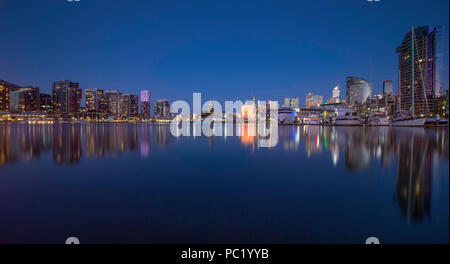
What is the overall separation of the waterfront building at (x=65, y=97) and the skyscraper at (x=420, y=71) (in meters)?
131

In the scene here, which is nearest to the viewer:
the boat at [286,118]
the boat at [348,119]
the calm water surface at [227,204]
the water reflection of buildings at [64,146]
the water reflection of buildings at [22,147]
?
the calm water surface at [227,204]

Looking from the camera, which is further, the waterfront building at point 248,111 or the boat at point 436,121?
the waterfront building at point 248,111

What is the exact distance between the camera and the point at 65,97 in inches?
4109

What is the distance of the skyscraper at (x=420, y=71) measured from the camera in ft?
124

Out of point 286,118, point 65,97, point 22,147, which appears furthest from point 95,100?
point 22,147

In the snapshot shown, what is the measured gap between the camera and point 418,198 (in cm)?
493

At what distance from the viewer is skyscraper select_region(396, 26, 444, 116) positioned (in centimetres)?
3784

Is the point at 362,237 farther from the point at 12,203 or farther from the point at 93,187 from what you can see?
the point at 12,203

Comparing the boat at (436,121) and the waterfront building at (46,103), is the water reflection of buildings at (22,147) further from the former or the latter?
the waterfront building at (46,103)

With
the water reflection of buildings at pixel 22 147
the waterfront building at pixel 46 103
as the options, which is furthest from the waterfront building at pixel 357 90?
the waterfront building at pixel 46 103

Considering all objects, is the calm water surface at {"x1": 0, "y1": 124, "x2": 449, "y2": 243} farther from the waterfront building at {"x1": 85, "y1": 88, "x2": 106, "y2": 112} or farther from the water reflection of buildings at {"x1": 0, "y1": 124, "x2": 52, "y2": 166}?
the waterfront building at {"x1": 85, "y1": 88, "x2": 106, "y2": 112}
